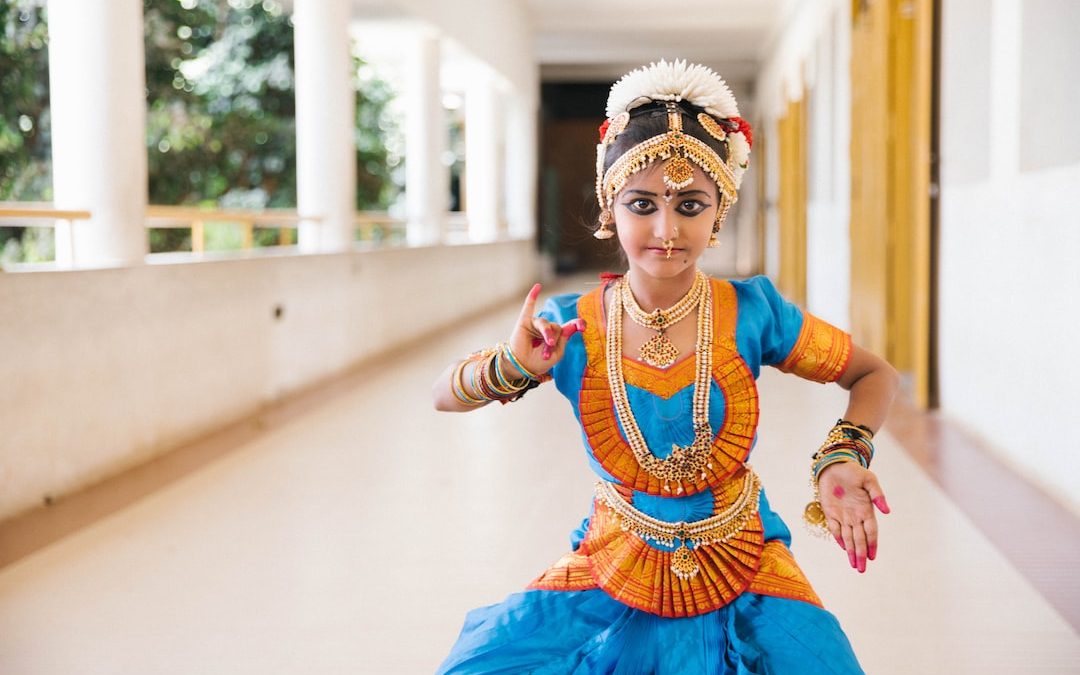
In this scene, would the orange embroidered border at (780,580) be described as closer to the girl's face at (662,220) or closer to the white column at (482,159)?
the girl's face at (662,220)

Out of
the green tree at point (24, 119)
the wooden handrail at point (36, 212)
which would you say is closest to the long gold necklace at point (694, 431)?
the wooden handrail at point (36, 212)

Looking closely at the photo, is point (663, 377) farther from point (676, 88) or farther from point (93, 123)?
point (93, 123)

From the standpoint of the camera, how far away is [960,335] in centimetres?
521

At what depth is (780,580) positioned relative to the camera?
1.70 meters

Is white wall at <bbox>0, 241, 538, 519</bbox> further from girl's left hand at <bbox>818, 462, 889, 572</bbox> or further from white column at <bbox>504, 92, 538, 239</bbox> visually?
white column at <bbox>504, 92, 538, 239</bbox>

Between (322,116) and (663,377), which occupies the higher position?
(322,116)

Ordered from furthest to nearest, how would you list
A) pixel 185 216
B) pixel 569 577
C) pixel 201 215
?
pixel 201 215 → pixel 185 216 → pixel 569 577

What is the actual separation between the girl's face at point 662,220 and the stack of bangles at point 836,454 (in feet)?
1.08

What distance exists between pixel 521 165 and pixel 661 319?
14.6 metres

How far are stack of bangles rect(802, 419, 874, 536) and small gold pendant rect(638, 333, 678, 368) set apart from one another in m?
0.25

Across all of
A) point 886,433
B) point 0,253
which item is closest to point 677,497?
point 886,433

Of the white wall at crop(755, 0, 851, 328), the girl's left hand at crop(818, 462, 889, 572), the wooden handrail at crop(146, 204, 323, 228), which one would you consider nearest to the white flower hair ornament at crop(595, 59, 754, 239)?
the girl's left hand at crop(818, 462, 889, 572)

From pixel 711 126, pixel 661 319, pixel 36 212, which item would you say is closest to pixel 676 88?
pixel 711 126

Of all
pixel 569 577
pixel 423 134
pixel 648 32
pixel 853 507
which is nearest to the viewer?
pixel 853 507
